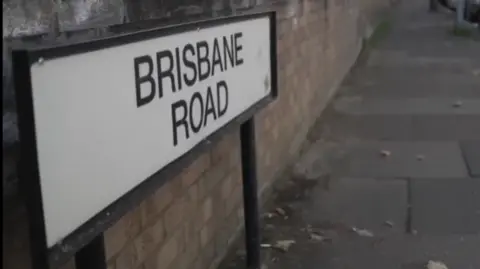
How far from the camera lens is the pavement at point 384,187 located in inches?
169

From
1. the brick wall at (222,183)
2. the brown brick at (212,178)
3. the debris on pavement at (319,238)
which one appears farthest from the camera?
the debris on pavement at (319,238)

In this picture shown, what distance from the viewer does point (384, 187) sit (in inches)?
216

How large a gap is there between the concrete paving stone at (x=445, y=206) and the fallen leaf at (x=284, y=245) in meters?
0.80

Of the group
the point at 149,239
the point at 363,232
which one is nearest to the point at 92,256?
the point at 149,239

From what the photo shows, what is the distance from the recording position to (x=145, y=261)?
3.13 metres

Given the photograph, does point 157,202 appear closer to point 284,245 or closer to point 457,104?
point 284,245

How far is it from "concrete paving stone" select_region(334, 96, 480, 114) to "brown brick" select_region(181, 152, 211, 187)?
4.76 metres

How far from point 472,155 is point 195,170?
137 inches

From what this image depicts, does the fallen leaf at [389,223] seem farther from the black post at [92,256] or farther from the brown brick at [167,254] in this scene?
the black post at [92,256]

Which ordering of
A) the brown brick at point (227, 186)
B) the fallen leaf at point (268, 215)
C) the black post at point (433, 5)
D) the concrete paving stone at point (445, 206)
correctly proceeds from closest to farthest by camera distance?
the brown brick at point (227, 186) → the concrete paving stone at point (445, 206) → the fallen leaf at point (268, 215) → the black post at point (433, 5)

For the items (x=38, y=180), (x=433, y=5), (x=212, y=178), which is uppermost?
(x=38, y=180)

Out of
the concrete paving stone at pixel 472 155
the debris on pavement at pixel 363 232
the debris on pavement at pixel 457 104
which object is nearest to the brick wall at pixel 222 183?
the debris on pavement at pixel 363 232

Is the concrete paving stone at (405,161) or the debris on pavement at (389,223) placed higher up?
the debris on pavement at (389,223)

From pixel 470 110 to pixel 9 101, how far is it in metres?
7.21
